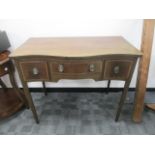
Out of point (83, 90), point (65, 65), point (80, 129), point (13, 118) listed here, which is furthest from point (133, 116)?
point (13, 118)

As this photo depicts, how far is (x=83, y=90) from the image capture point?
6.48 ft

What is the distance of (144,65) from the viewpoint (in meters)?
1.36

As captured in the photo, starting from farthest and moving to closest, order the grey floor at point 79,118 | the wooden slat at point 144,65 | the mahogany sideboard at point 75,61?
the grey floor at point 79,118 < the wooden slat at point 144,65 < the mahogany sideboard at point 75,61

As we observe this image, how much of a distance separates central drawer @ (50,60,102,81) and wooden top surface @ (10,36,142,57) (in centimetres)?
7

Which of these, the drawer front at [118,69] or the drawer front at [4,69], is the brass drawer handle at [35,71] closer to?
the drawer front at [4,69]

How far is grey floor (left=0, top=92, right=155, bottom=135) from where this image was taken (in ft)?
4.74

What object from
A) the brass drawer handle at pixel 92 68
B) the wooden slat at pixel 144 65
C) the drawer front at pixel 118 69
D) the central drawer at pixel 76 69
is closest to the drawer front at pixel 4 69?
the central drawer at pixel 76 69

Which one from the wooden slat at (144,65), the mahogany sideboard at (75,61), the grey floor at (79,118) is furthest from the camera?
the grey floor at (79,118)

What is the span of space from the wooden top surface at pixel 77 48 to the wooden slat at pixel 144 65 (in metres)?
0.15

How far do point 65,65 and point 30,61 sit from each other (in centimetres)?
25

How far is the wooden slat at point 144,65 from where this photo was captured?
128 cm

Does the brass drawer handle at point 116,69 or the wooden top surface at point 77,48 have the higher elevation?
the wooden top surface at point 77,48

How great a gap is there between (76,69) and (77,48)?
172mm

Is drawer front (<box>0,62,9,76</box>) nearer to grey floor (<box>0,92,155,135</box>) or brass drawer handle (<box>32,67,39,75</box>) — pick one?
brass drawer handle (<box>32,67,39,75</box>)
